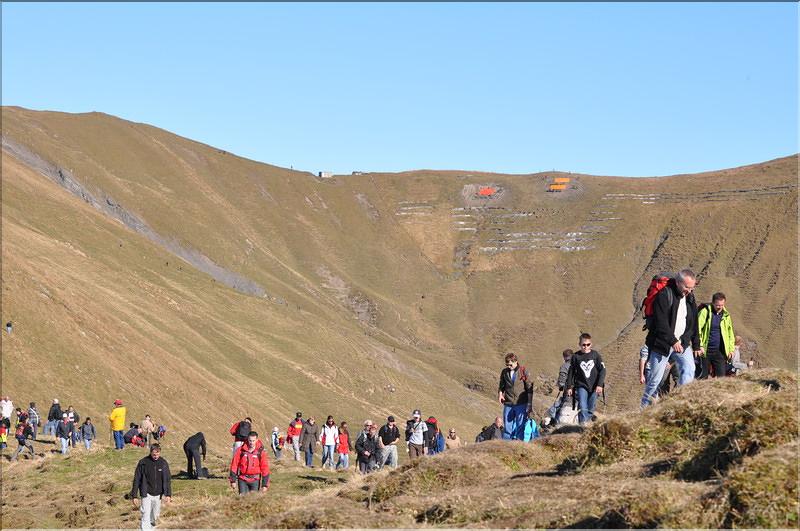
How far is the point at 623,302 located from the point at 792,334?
82.1ft

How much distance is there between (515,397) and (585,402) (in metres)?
1.63

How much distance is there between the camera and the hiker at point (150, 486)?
62.1ft

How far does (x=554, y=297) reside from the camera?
150 metres

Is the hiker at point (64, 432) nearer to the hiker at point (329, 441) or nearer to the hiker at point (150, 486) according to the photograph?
the hiker at point (329, 441)

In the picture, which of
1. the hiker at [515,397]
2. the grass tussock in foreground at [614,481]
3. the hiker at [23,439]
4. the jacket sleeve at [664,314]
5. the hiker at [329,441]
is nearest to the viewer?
the grass tussock in foreground at [614,481]

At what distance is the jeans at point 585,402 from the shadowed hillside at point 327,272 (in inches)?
1360

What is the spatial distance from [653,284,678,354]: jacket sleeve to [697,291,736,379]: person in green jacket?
138cm

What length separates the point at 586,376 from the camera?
1992cm

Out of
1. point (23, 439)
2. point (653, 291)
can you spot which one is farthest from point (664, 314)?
point (23, 439)

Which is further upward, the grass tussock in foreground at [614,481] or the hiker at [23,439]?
the grass tussock in foreground at [614,481]

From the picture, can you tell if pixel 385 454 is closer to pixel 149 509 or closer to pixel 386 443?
pixel 386 443

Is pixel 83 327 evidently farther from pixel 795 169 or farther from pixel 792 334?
pixel 795 169

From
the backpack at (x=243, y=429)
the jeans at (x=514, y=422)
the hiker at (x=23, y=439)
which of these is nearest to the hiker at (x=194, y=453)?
the backpack at (x=243, y=429)

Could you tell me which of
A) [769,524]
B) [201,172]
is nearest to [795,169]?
[201,172]
